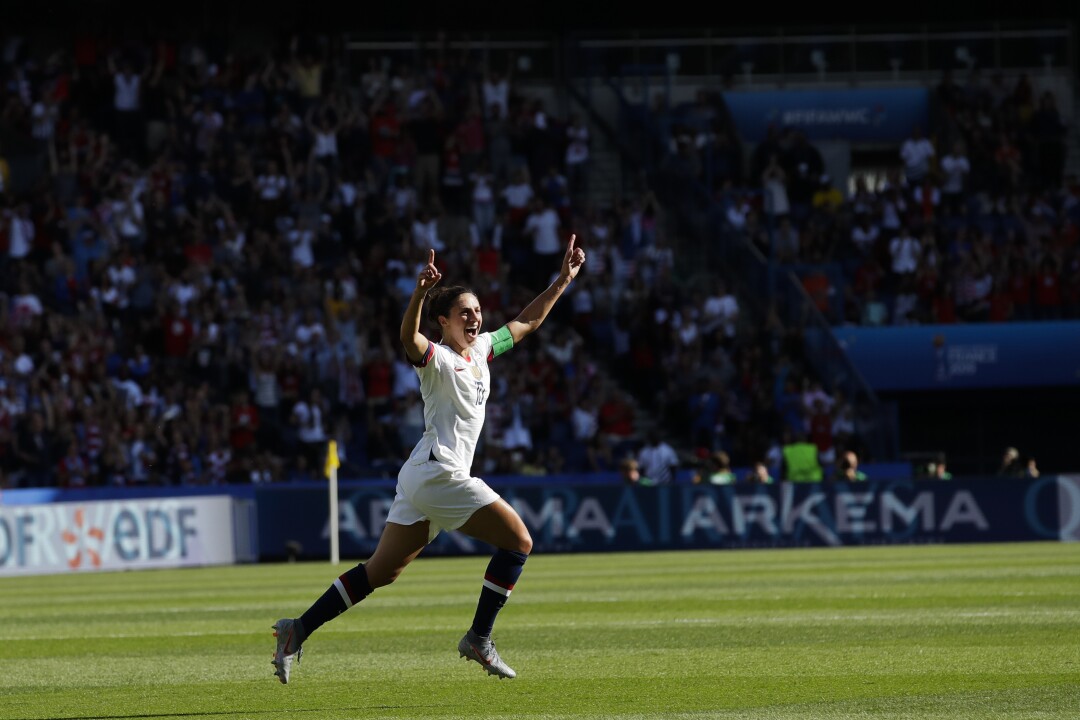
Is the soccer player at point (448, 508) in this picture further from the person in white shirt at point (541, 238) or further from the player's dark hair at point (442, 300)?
the person in white shirt at point (541, 238)

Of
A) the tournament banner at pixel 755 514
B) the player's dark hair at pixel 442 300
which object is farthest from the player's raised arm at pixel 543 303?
the tournament banner at pixel 755 514

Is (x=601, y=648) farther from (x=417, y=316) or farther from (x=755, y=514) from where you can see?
(x=755, y=514)

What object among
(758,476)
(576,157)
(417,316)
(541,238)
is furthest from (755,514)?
(417,316)

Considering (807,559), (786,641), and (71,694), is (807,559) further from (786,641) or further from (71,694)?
(71,694)

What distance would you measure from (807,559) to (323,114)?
1429 centimetres

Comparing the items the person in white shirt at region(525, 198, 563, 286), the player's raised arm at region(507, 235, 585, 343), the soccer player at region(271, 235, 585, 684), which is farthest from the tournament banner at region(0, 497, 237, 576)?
the soccer player at region(271, 235, 585, 684)

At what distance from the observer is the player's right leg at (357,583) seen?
361 inches

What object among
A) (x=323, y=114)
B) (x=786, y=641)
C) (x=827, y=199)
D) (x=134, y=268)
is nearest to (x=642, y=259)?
(x=827, y=199)

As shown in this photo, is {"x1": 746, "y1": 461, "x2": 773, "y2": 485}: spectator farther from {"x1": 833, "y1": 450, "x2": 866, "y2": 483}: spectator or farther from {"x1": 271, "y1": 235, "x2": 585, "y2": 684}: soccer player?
{"x1": 271, "y1": 235, "x2": 585, "y2": 684}: soccer player

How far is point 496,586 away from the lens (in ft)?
30.3

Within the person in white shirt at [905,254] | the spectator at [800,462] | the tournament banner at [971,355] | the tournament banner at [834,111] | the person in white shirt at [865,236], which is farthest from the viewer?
the tournament banner at [834,111]

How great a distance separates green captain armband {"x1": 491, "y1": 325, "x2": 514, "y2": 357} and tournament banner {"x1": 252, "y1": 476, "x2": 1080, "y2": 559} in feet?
51.0

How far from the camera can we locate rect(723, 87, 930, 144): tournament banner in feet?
113

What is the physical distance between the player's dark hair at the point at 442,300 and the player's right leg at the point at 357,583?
1070 mm
